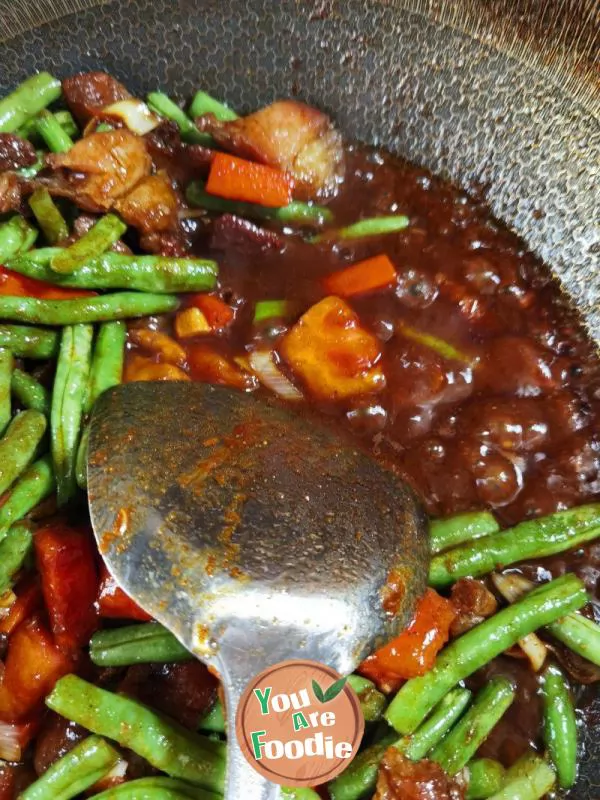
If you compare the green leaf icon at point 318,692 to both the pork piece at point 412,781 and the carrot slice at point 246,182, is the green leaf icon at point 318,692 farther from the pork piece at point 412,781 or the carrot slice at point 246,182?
the carrot slice at point 246,182

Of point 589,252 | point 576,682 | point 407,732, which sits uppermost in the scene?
→ point 589,252

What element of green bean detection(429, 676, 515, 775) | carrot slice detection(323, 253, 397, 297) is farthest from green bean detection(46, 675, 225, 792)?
carrot slice detection(323, 253, 397, 297)

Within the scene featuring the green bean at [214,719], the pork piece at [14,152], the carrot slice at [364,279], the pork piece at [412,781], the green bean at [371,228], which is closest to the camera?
the pork piece at [412,781]

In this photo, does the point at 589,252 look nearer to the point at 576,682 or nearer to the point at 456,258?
the point at 456,258

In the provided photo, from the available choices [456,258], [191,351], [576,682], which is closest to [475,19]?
[456,258]

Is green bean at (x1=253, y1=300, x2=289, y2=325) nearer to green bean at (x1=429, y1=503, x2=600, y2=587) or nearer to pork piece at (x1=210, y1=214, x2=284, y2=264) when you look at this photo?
pork piece at (x1=210, y1=214, x2=284, y2=264)

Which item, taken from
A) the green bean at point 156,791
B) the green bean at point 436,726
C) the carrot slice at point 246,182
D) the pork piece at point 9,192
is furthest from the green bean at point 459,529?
the pork piece at point 9,192
